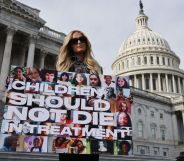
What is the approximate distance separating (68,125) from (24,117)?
0.57 metres

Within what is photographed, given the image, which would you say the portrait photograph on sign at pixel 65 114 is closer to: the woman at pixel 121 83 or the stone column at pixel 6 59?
the woman at pixel 121 83

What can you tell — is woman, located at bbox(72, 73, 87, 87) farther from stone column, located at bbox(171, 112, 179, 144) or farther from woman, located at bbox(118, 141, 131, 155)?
stone column, located at bbox(171, 112, 179, 144)

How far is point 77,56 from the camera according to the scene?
15.0 feet

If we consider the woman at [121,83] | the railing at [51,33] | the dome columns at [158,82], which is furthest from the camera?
the dome columns at [158,82]

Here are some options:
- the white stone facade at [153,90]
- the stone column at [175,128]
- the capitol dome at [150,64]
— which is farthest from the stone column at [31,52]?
the capitol dome at [150,64]

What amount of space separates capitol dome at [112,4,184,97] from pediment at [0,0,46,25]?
52666 mm

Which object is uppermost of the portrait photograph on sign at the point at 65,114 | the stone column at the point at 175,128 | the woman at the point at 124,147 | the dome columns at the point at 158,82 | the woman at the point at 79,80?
the dome columns at the point at 158,82

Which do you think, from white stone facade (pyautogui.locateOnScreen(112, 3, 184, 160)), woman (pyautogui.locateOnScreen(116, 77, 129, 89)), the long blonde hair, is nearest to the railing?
white stone facade (pyautogui.locateOnScreen(112, 3, 184, 160))

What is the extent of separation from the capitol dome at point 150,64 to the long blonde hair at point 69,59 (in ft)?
263

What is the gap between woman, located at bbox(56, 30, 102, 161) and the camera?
14.6ft

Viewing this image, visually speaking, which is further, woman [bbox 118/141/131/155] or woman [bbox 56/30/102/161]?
woman [bbox 56/30/102/161]

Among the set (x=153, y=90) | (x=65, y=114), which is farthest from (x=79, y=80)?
(x=153, y=90)

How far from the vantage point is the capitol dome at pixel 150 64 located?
85188 millimetres

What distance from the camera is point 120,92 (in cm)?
409
